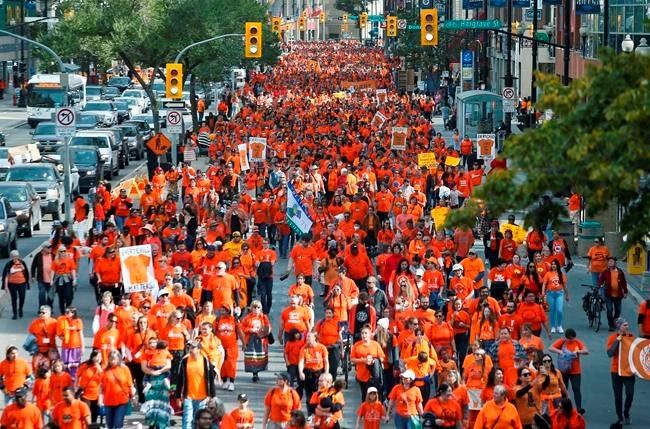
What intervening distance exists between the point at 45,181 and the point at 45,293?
1449 cm

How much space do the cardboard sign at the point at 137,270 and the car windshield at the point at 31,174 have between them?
17.5m

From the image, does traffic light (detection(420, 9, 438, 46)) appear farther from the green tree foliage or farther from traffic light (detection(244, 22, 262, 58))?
the green tree foliage

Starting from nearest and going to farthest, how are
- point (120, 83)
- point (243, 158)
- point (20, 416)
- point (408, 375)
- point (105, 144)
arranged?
1. point (20, 416)
2. point (408, 375)
3. point (243, 158)
4. point (105, 144)
5. point (120, 83)

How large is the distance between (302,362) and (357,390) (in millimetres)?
2274

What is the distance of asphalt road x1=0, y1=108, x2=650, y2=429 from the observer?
2072 centimetres

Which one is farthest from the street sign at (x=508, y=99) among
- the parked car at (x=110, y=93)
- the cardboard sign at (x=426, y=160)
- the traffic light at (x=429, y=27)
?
the parked car at (x=110, y=93)

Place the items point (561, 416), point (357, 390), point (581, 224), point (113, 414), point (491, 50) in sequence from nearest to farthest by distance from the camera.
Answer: point (561, 416) < point (113, 414) < point (357, 390) < point (581, 224) < point (491, 50)

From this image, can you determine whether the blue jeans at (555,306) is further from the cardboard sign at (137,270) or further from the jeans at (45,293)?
the jeans at (45,293)

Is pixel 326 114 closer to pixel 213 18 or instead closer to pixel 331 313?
pixel 213 18

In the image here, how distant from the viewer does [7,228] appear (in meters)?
34.1

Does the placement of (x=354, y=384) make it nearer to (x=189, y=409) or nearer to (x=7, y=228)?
(x=189, y=409)

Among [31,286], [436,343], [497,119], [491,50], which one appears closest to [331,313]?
[436,343]

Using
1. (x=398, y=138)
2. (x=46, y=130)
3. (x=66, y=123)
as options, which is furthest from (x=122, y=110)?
(x=66, y=123)

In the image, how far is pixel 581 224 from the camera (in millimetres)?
35625
